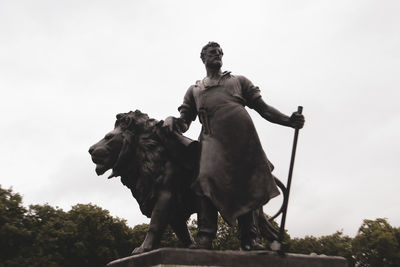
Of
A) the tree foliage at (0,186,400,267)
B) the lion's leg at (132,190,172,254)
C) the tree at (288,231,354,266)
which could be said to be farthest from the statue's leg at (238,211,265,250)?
the tree at (288,231,354,266)

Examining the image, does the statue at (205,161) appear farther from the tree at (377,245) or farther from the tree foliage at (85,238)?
the tree at (377,245)

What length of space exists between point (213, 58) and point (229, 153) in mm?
1602

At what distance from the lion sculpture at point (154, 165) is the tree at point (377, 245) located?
33.5 m

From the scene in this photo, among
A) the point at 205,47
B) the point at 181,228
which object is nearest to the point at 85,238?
the point at 181,228

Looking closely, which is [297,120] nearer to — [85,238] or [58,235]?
[58,235]

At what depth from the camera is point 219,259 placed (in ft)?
20.0

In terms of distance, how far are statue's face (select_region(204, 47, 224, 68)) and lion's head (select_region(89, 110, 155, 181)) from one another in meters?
1.32

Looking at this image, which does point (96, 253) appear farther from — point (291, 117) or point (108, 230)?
point (291, 117)

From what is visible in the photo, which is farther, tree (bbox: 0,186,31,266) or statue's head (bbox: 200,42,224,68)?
tree (bbox: 0,186,31,266)

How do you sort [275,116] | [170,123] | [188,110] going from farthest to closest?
[188,110] → [275,116] → [170,123]

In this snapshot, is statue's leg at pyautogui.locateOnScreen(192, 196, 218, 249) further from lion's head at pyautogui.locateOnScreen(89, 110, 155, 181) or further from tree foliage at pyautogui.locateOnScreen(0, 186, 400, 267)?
tree foliage at pyautogui.locateOnScreen(0, 186, 400, 267)

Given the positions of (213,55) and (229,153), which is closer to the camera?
(229,153)

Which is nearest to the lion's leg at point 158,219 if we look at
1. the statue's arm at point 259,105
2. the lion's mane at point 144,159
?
the lion's mane at point 144,159

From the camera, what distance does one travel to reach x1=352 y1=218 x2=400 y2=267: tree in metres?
37.1
